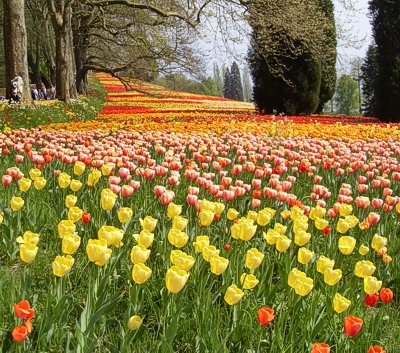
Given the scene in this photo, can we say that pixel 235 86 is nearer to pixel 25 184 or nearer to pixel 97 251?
pixel 25 184

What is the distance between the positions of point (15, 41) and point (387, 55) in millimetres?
12049

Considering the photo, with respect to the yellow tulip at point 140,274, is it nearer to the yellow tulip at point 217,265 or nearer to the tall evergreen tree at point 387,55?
the yellow tulip at point 217,265

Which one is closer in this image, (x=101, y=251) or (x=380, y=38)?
(x=101, y=251)

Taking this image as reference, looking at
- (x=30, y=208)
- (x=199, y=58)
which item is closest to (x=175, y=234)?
(x=30, y=208)

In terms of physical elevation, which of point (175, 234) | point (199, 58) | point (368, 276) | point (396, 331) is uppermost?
point (199, 58)

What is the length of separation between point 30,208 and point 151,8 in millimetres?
13485

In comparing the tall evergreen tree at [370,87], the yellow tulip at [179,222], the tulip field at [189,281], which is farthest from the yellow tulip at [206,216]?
the tall evergreen tree at [370,87]

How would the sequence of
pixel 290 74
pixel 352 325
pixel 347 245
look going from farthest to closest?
pixel 290 74 → pixel 347 245 → pixel 352 325

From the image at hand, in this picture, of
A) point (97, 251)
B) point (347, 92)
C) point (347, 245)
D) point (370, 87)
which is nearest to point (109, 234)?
point (97, 251)

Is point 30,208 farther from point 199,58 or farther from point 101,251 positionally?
point 199,58

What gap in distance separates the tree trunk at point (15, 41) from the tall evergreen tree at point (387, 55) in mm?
11593

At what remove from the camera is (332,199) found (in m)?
4.12

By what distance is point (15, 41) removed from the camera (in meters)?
12.1

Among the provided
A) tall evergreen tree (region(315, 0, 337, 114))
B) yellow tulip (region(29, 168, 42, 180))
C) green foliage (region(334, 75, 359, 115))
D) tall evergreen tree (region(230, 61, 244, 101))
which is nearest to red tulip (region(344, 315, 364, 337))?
yellow tulip (region(29, 168, 42, 180))
